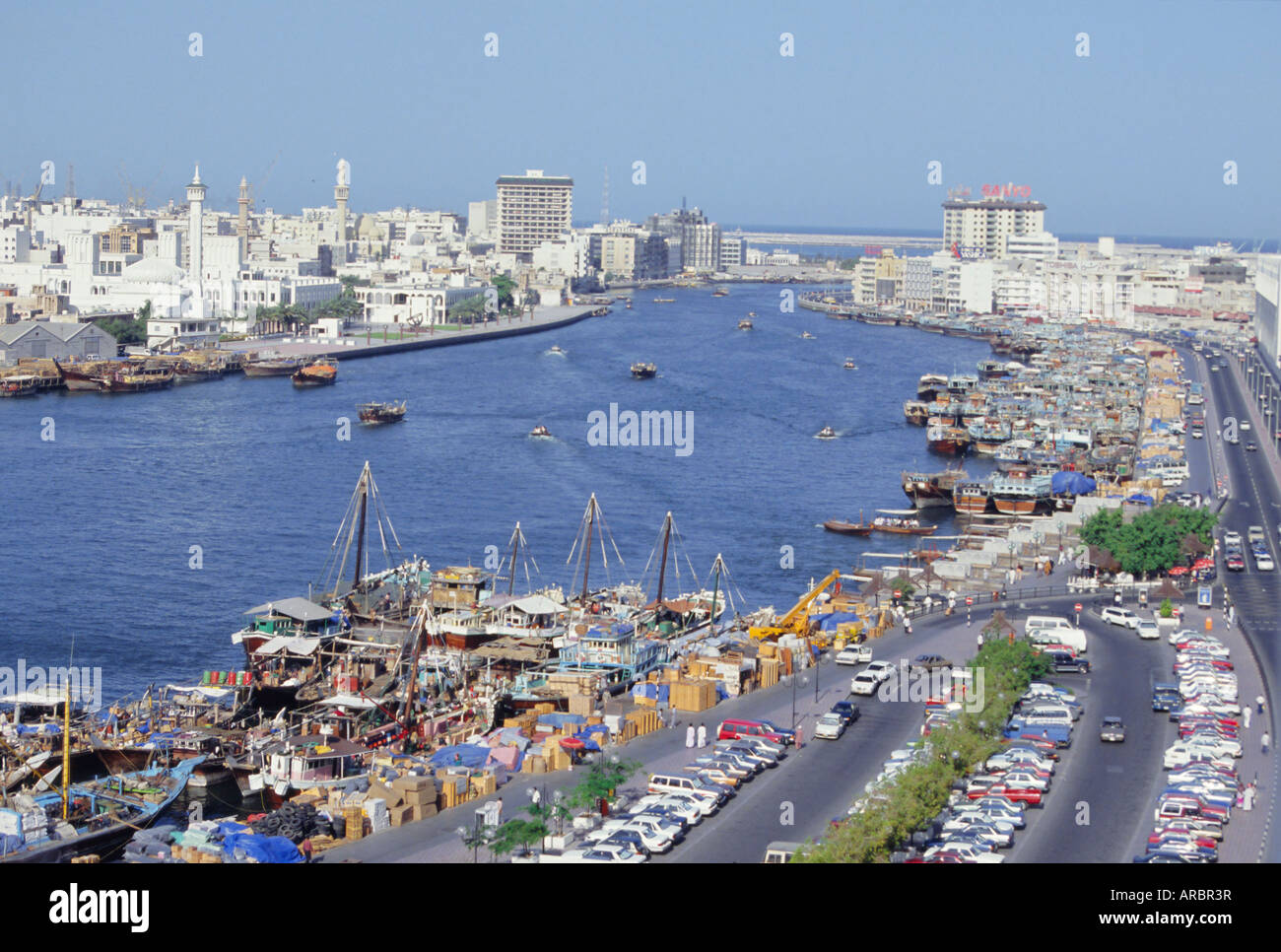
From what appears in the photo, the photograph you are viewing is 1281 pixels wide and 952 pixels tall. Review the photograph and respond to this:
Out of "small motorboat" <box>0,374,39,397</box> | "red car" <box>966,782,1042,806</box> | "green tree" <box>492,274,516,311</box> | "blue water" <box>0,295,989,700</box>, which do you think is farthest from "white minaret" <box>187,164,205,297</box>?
"red car" <box>966,782,1042,806</box>

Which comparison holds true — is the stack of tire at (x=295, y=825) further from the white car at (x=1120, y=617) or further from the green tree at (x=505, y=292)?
the green tree at (x=505, y=292)

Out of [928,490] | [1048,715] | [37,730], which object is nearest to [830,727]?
[1048,715]

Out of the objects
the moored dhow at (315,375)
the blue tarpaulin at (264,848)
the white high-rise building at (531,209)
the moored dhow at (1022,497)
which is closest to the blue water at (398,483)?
the moored dhow at (315,375)

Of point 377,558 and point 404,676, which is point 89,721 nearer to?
point 404,676

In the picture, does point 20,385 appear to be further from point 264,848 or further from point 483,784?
point 264,848

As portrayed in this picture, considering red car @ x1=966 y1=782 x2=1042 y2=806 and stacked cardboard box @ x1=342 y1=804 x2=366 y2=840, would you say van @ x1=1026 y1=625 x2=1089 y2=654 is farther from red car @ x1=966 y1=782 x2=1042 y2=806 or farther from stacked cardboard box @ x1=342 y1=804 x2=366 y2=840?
stacked cardboard box @ x1=342 y1=804 x2=366 y2=840

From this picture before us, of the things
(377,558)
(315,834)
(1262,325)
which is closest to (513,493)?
(377,558)
